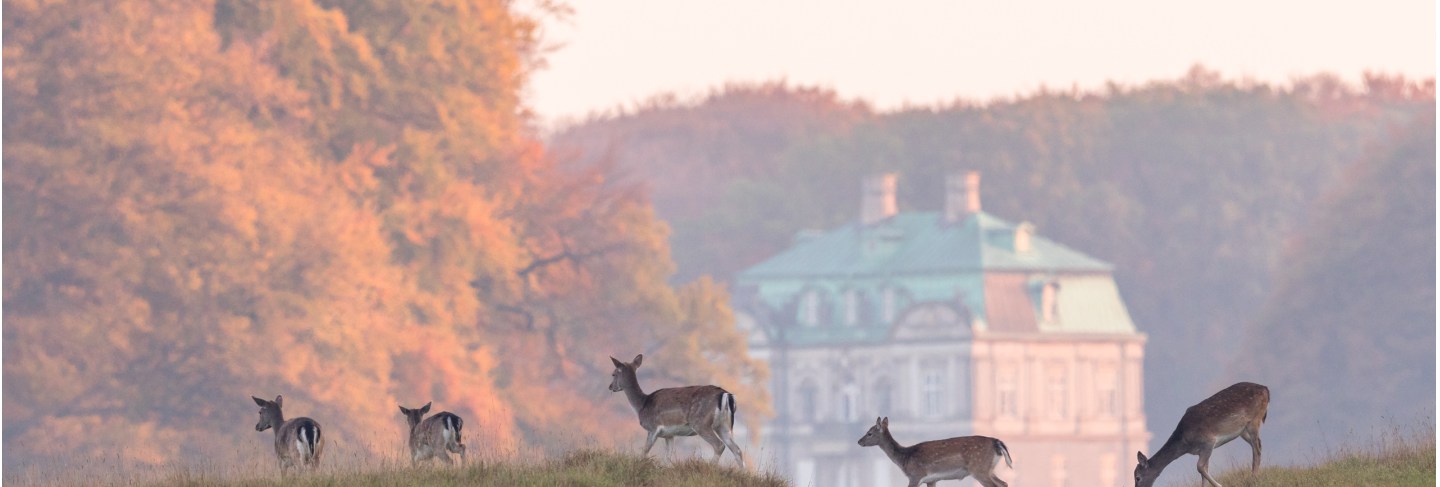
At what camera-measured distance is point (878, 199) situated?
148 metres

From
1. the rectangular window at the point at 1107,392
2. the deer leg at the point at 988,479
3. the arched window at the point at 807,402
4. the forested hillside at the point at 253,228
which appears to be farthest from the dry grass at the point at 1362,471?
the arched window at the point at 807,402

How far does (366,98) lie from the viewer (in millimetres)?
65375

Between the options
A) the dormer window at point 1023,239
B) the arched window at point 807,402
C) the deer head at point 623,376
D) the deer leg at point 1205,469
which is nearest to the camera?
the deer leg at point 1205,469

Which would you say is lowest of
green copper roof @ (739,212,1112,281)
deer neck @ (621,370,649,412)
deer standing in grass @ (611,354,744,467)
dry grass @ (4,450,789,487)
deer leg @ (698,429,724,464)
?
dry grass @ (4,450,789,487)

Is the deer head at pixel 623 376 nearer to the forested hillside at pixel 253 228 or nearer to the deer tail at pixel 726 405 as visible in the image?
the deer tail at pixel 726 405

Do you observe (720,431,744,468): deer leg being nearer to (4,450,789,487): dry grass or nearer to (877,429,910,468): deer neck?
(4,450,789,487): dry grass

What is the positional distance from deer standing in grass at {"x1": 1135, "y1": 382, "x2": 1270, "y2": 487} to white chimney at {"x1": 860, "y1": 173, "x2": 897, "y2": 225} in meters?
118

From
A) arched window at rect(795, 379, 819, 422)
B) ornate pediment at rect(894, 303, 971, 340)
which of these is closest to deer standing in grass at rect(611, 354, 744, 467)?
ornate pediment at rect(894, 303, 971, 340)

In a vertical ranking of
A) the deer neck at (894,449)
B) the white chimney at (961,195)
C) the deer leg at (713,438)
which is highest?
the white chimney at (961,195)

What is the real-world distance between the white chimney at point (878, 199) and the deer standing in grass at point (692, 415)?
4642 inches

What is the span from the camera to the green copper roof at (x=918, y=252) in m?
141

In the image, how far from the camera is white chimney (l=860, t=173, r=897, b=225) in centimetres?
14738

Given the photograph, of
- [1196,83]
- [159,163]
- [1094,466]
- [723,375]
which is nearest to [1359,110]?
[1196,83]

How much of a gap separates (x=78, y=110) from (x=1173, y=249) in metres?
91.3
